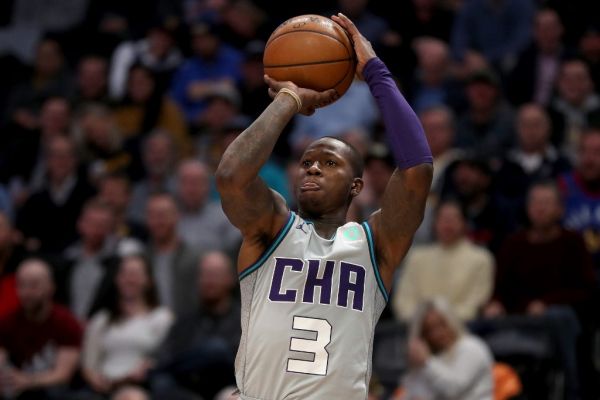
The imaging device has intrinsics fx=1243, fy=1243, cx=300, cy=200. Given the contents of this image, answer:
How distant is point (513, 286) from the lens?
10.5 metres

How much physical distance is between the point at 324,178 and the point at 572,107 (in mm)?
7280

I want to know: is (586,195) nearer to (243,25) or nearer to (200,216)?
(200,216)

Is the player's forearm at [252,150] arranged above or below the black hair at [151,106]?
below

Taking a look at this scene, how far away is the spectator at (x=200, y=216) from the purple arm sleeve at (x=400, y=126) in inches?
250

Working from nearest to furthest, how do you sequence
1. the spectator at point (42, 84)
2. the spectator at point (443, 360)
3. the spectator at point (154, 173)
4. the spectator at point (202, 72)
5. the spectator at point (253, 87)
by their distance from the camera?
the spectator at point (443, 360) < the spectator at point (154, 173) < the spectator at point (253, 87) < the spectator at point (202, 72) < the spectator at point (42, 84)

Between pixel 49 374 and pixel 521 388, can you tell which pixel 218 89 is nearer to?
pixel 49 374

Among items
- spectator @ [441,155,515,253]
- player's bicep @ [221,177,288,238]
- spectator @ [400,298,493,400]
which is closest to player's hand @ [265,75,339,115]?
player's bicep @ [221,177,288,238]

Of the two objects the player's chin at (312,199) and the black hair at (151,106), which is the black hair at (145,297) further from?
the player's chin at (312,199)

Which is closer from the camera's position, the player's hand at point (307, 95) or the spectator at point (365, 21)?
the player's hand at point (307, 95)

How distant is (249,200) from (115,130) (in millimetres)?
8679

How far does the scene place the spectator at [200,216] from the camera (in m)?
12.1

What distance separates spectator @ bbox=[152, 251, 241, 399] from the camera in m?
10.1

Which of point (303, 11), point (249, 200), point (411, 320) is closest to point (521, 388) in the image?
point (411, 320)

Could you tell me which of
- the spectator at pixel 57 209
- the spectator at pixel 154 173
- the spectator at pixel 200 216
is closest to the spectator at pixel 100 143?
the spectator at pixel 154 173
